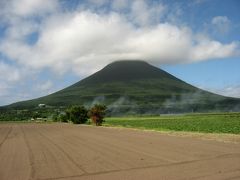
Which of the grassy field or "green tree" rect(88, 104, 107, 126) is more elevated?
"green tree" rect(88, 104, 107, 126)

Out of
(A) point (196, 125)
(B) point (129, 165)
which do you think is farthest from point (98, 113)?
(B) point (129, 165)

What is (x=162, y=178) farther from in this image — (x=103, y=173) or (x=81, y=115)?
(x=81, y=115)

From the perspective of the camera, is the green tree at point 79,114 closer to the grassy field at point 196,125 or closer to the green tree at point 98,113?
the grassy field at point 196,125

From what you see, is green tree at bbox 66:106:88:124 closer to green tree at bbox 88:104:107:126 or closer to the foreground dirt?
green tree at bbox 88:104:107:126

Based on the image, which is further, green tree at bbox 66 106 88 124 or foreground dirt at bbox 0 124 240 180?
green tree at bbox 66 106 88 124

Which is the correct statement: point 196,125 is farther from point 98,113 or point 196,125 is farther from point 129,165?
point 129,165

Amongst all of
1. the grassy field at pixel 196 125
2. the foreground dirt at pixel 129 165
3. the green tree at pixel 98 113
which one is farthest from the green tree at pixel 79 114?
the foreground dirt at pixel 129 165

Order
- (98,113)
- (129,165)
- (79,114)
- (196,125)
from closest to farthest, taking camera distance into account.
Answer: (129,165) < (196,125) < (98,113) < (79,114)

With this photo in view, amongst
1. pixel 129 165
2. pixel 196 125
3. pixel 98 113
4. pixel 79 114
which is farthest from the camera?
pixel 79 114

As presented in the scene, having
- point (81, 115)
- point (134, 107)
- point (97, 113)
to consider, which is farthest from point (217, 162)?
point (134, 107)

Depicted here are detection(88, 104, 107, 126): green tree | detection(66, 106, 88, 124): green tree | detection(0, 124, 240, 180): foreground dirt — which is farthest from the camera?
detection(66, 106, 88, 124): green tree

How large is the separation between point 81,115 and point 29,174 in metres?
83.7

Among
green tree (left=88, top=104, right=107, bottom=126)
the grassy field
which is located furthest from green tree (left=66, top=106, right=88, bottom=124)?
green tree (left=88, top=104, right=107, bottom=126)

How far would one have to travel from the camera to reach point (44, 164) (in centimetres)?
1795
